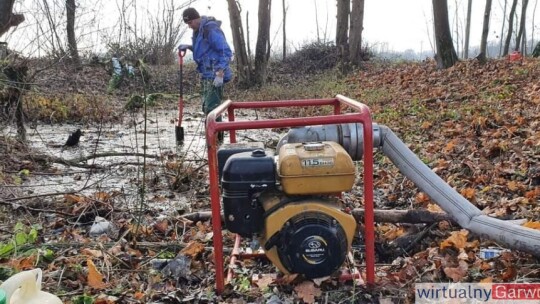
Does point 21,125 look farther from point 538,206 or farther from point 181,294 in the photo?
point 538,206

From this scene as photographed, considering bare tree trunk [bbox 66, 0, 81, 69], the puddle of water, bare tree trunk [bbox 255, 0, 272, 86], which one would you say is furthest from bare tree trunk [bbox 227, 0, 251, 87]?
bare tree trunk [bbox 66, 0, 81, 69]

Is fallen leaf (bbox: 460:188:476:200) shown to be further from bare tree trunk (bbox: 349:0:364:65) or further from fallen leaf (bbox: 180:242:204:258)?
bare tree trunk (bbox: 349:0:364:65)

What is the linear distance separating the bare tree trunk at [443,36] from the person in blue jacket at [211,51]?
678 cm

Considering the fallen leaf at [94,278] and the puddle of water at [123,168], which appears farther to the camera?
the puddle of water at [123,168]

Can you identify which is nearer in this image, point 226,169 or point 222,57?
point 226,169

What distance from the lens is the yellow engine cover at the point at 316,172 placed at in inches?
105

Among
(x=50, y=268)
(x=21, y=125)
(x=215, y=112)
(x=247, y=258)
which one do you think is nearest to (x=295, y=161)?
(x=215, y=112)

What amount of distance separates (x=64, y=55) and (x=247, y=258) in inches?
156

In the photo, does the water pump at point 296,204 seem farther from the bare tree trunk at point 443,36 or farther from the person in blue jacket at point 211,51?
the bare tree trunk at point 443,36

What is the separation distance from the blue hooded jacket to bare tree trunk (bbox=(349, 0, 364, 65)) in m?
10.6

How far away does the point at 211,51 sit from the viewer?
7586 mm

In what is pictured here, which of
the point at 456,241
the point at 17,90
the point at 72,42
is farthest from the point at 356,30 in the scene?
the point at 456,241

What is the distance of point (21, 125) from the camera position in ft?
20.8

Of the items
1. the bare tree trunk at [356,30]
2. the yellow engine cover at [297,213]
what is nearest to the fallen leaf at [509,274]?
the yellow engine cover at [297,213]
